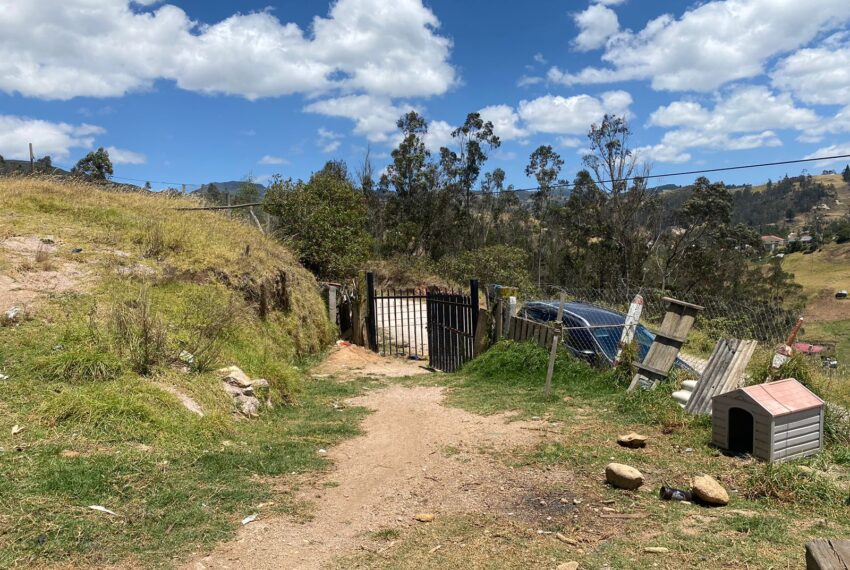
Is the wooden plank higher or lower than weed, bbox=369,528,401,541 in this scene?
higher

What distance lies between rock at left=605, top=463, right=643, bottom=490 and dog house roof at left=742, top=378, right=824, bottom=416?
130 cm

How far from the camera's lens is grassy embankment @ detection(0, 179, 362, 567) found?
12.0 ft

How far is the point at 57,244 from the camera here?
10.0 m

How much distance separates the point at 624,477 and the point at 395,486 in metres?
1.83

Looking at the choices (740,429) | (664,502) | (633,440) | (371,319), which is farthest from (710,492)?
(371,319)

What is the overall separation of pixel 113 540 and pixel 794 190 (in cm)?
15374

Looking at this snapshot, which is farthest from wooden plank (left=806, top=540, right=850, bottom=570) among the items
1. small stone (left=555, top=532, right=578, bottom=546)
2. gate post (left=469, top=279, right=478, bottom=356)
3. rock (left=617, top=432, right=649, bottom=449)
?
gate post (left=469, top=279, right=478, bottom=356)

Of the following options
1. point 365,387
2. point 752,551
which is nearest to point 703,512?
point 752,551

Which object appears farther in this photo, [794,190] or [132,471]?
[794,190]

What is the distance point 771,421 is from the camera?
4.73m

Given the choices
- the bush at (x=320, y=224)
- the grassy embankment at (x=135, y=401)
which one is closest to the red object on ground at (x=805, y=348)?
the grassy embankment at (x=135, y=401)

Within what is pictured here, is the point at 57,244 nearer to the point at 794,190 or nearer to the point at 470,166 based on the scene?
the point at 470,166

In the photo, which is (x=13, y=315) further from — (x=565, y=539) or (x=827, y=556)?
(x=827, y=556)

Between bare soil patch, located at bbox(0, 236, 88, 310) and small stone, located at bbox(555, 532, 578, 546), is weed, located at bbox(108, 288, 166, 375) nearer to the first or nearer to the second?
bare soil patch, located at bbox(0, 236, 88, 310)
